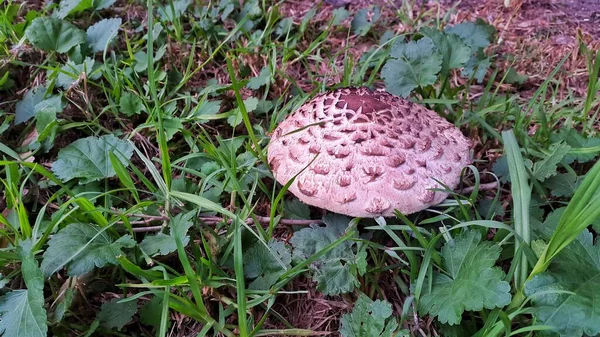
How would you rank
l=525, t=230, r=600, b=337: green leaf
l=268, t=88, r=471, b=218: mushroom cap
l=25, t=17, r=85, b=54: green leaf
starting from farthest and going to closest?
l=25, t=17, r=85, b=54: green leaf → l=268, t=88, r=471, b=218: mushroom cap → l=525, t=230, r=600, b=337: green leaf

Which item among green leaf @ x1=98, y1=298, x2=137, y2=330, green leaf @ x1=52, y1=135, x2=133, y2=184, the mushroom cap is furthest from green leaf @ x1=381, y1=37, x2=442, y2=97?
green leaf @ x1=98, y1=298, x2=137, y2=330

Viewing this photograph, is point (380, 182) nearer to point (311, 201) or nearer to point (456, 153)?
point (311, 201)

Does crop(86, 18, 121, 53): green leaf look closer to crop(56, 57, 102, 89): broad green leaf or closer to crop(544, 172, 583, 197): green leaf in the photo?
crop(56, 57, 102, 89): broad green leaf

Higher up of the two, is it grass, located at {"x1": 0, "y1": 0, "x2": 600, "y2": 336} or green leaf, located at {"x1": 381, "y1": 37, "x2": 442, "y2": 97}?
green leaf, located at {"x1": 381, "y1": 37, "x2": 442, "y2": 97}

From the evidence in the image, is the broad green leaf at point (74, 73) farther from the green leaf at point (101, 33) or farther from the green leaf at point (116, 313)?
the green leaf at point (116, 313)

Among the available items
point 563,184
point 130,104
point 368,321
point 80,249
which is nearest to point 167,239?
point 80,249

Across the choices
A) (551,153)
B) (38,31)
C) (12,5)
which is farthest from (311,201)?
(12,5)

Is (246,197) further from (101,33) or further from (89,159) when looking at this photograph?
(101,33)

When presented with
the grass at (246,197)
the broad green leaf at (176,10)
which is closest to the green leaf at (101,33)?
the grass at (246,197)
